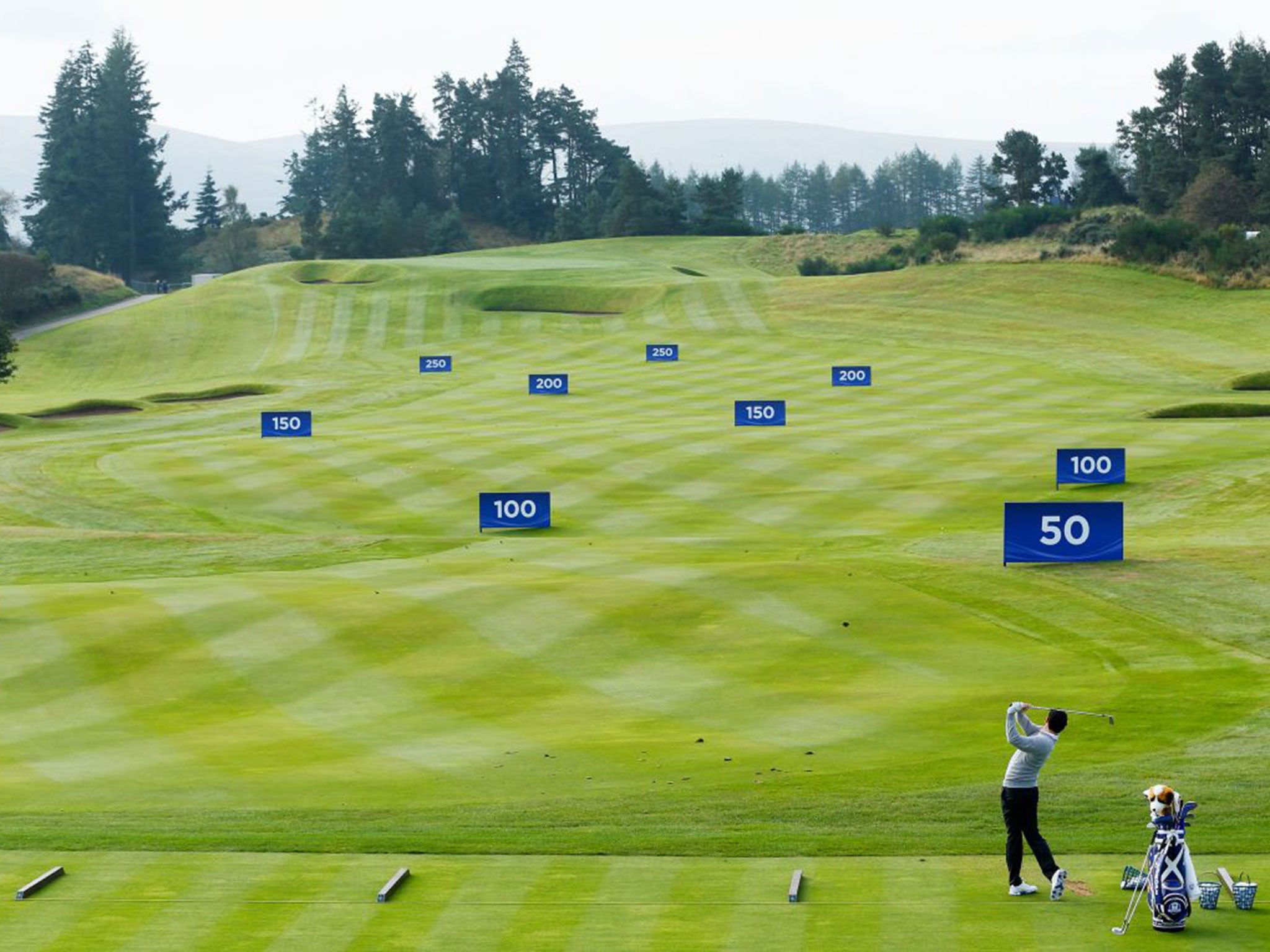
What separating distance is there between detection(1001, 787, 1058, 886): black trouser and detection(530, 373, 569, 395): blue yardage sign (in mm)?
67381

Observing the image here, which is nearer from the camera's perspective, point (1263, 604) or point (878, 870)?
point (878, 870)

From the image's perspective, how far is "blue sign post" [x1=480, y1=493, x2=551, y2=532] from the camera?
46750 mm

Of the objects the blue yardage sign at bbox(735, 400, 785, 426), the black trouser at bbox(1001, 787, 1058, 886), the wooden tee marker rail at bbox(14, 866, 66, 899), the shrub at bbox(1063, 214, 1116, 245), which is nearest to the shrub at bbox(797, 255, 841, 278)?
the shrub at bbox(1063, 214, 1116, 245)

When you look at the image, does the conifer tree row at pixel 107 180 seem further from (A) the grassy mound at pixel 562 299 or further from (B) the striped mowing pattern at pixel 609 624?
(B) the striped mowing pattern at pixel 609 624

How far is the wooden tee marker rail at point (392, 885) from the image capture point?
1647 centimetres

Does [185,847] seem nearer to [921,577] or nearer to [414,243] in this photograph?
[921,577]

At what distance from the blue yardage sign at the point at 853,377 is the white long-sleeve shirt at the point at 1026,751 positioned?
66185 mm

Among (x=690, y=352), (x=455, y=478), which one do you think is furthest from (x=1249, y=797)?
(x=690, y=352)

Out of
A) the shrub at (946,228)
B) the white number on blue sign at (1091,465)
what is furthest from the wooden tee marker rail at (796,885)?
the shrub at (946,228)

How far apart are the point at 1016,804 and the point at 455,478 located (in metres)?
41.3

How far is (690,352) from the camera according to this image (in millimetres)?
98312

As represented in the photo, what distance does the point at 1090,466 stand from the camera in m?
50.3

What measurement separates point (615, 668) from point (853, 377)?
56.8 meters

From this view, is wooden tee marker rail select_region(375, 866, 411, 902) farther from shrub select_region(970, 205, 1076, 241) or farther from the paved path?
shrub select_region(970, 205, 1076, 241)
